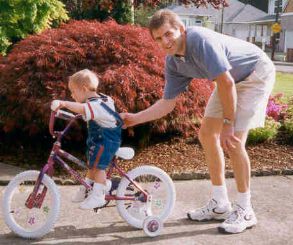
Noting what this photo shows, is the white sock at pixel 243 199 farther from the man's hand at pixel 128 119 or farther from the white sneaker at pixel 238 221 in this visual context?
the man's hand at pixel 128 119

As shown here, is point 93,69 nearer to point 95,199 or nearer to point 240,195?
point 95,199

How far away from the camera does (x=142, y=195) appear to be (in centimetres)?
411

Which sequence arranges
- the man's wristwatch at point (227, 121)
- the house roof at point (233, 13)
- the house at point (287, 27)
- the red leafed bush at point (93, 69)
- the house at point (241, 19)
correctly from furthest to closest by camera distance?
1. the house roof at point (233, 13)
2. the house at point (241, 19)
3. the house at point (287, 27)
4. the red leafed bush at point (93, 69)
5. the man's wristwatch at point (227, 121)

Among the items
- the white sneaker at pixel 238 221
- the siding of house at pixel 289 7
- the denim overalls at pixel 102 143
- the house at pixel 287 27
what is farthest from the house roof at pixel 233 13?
the denim overalls at pixel 102 143

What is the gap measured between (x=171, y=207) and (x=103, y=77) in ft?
6.37

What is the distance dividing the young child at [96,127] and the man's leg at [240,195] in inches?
34.9

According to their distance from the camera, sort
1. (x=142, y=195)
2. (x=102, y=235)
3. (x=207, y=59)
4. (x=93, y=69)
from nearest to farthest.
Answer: (x=207, y=59) < (x=102, y=235) < (x=142, y=195) < (x=93, y=69)

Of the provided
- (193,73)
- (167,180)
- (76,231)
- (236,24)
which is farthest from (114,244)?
(236,24)

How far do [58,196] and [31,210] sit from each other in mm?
253

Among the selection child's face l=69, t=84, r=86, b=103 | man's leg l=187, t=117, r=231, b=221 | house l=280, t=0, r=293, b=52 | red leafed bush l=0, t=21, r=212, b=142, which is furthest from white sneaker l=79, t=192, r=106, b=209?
house l=280, t=0, r=293, b=52

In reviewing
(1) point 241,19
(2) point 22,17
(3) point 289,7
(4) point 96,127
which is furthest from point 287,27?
(4) point 96,127

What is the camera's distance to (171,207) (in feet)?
13.7

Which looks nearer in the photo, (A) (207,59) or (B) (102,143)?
(A) (207,59)

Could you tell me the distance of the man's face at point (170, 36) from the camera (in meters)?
3.65
